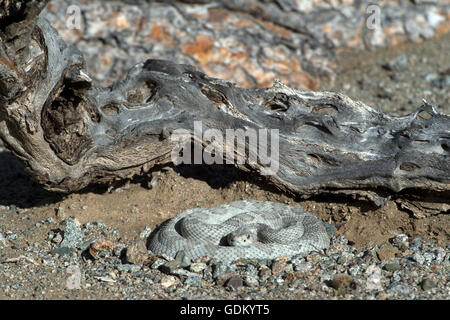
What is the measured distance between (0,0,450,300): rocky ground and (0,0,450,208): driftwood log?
0.48m

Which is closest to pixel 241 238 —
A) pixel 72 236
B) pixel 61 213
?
pixel 72 236

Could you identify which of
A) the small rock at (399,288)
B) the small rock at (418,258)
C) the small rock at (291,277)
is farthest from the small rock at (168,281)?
the small rock at (418,258)

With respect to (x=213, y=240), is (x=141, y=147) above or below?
above

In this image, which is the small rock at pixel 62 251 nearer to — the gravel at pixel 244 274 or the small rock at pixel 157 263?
the gravel at pixel 244 274

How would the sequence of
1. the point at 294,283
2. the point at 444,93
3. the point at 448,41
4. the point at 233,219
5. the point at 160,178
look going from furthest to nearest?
the point at 448,41
the point at 444,93
the point at 160,178
the point at 233,219
the point at 294,283

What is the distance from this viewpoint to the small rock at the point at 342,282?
575 cm

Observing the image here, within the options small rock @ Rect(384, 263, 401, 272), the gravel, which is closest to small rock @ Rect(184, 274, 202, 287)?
the gravel

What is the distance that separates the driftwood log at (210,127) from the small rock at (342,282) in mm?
1479

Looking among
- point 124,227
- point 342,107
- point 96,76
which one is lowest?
point 124,227

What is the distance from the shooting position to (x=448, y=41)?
1373cm

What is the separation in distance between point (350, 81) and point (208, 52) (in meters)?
3.17

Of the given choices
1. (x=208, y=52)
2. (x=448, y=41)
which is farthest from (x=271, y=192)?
(x=448, y=41)

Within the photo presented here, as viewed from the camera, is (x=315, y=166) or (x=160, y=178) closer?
(x=315, y=166)

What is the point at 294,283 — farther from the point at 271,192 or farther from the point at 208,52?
the point at 208,52
